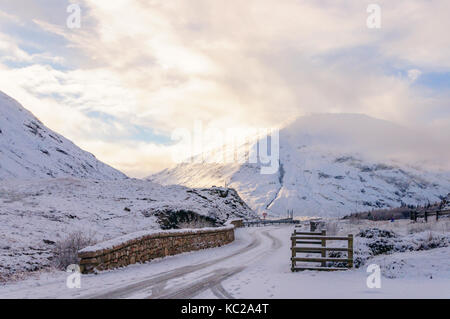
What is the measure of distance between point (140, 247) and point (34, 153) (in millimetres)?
72678

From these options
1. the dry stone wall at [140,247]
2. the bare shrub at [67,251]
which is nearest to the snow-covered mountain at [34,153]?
the dry stone wall at [140,247]

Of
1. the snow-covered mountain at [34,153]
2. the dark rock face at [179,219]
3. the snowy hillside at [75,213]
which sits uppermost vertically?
the snow-covered mountain at [34,153]

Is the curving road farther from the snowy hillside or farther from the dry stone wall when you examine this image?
the snowy hillside

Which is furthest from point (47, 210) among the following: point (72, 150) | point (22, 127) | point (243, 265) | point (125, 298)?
point (72, 150)

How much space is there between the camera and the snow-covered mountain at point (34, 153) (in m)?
71.1

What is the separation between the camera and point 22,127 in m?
89.3

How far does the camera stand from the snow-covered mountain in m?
71.1

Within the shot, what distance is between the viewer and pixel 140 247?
16984mm

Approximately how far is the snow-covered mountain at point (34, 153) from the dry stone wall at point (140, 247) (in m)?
49.6

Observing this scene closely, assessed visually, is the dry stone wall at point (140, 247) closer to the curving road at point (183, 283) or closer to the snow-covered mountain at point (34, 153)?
the curving road at point (183, 283)

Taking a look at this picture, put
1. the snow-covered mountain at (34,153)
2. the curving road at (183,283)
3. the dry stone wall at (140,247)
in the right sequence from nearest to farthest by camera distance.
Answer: the curving road at (183,283) < the dry stone wall at (140,247) < the snow-covered mountain at (34,153)

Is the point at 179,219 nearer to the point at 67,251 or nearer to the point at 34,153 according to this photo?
the point at 67,251

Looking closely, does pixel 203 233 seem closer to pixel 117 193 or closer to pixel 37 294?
pixel 37 294

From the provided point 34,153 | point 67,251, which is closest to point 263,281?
point 67,251
